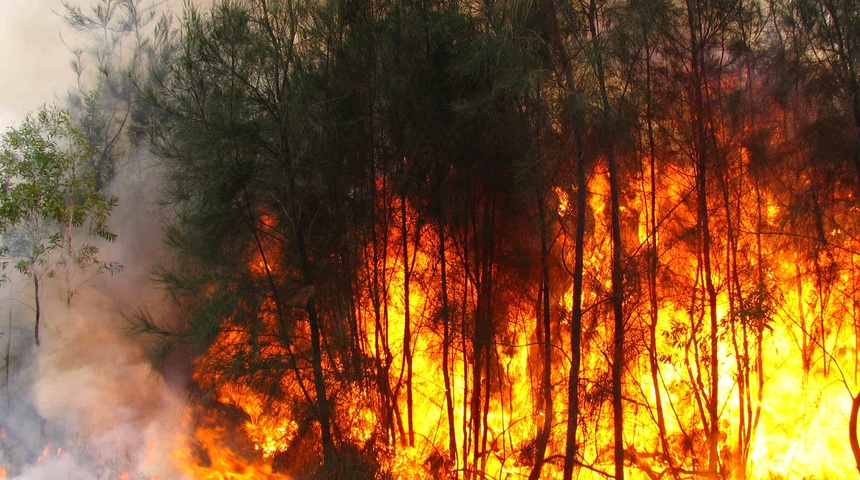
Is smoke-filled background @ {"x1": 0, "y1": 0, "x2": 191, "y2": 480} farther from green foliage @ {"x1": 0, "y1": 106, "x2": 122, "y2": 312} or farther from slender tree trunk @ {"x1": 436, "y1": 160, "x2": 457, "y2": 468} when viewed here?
slender tree trunk @ {"x1": 436, "y1": 160, "x2": 457, "y2": 468}

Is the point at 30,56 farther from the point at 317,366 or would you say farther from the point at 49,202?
the point at 317,366

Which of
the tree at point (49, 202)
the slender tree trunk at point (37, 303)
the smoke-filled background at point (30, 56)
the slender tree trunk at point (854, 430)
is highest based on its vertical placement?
the smoke-filled background at point (30, 56)

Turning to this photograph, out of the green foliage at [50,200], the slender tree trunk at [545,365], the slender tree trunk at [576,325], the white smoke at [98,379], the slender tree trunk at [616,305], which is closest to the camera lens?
the slender tree trunk at [576,325]

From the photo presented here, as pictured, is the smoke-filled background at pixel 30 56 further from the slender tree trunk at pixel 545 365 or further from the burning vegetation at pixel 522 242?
the slender tree trunk at pixel 545 365

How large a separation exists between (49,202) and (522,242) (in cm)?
594

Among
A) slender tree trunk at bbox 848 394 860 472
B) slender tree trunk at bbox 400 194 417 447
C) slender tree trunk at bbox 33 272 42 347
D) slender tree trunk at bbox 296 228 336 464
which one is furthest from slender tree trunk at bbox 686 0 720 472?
slender tree trunk at bbox 33 272 42 347

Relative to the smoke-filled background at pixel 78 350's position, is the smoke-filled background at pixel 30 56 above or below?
above

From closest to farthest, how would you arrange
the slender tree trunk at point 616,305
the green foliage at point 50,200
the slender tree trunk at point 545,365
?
1. the slender tree trunk at point 616,305
2. the slender tree trunk at point 545,365
3. the green foliage at point 50,200

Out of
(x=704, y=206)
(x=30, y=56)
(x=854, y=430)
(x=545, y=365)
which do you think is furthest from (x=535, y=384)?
(x=30, y=56)

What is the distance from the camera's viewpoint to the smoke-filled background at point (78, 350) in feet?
26.8

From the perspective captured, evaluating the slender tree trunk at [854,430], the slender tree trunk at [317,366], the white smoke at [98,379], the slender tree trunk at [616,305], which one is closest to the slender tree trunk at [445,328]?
the slender tree trunk at [317,366]

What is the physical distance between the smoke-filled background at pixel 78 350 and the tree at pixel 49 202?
219 millimetres

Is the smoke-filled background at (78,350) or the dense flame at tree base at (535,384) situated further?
the smoke-filled background at (78,350)

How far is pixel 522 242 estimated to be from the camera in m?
6.97
